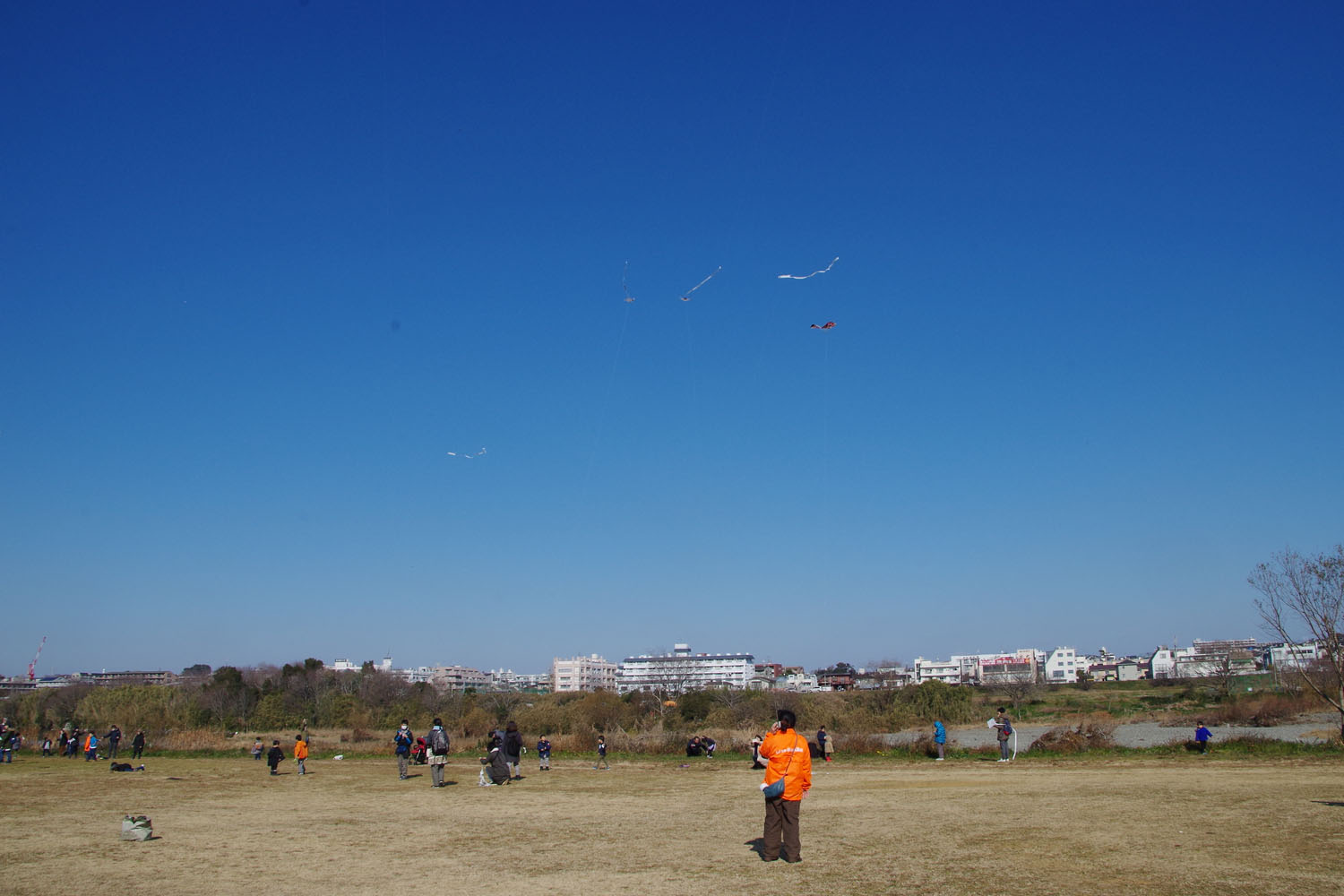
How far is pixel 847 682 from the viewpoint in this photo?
16538 centimetres

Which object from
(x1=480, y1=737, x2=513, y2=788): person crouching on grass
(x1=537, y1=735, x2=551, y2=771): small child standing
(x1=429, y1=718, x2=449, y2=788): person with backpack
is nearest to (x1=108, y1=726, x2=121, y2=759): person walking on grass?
(x1=537, y1=735, x2=551, y2=771): small child standing

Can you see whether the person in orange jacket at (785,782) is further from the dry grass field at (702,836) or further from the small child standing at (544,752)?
the small child standing at (544,752)

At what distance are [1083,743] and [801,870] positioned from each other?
2202 centimetres

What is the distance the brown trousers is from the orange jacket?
149 mm

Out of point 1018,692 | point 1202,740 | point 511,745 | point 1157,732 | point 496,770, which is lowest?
point 1018,692

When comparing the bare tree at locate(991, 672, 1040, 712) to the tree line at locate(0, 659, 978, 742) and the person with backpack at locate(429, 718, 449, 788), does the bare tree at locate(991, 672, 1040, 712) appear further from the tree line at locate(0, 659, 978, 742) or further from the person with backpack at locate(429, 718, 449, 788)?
the person with backpack at locate(429, 718, 449, 788)

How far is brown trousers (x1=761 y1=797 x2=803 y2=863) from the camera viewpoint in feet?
34.8

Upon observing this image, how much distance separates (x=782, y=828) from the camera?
35.3 ft

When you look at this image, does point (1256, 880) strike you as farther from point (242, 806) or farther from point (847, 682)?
point (847, 682)

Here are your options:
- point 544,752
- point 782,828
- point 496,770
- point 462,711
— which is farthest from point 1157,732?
point 782,828

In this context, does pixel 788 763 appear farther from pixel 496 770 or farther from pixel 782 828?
pixel 496 770

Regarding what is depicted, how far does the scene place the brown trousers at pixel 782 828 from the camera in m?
10.6

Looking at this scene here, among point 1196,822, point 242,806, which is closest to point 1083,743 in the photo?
point 1196,822

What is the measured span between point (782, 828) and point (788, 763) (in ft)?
3.29
